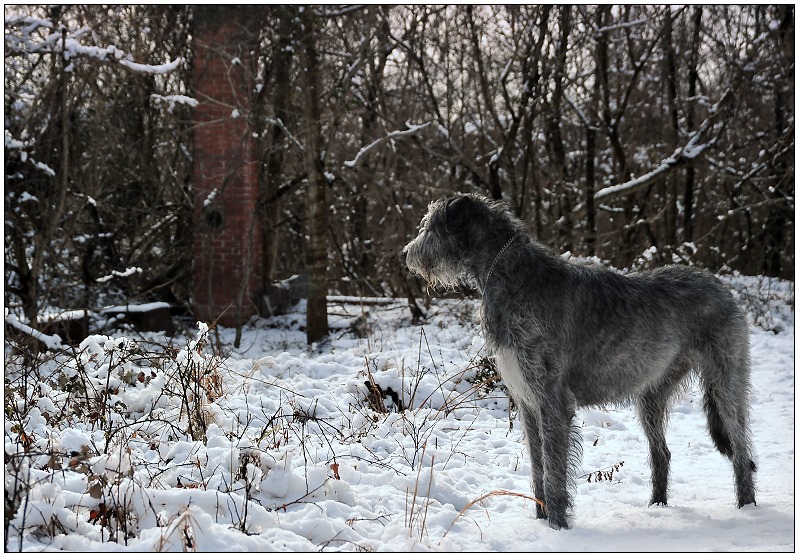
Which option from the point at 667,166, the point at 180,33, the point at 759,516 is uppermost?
the point at 180,33

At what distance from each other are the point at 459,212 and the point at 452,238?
0.58 ft

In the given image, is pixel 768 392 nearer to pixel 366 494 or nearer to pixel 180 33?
pixel 366 494

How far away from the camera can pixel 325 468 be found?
438 cm

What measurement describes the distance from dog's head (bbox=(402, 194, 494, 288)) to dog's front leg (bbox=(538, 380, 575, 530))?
958mm

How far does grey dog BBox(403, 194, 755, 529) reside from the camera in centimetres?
438

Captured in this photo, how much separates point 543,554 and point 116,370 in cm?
411

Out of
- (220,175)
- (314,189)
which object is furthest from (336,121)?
(220,175)

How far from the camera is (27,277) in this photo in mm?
10281

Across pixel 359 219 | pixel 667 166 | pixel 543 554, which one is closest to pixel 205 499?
pixel 543 554

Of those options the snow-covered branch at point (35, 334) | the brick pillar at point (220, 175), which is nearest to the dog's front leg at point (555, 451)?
the snow-covered branch at point (35, 334)

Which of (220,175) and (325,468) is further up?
(220,175)

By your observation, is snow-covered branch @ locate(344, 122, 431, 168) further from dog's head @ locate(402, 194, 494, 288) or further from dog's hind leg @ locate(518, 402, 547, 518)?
dog's hind leg @ locate(518, 402, 547, 518)

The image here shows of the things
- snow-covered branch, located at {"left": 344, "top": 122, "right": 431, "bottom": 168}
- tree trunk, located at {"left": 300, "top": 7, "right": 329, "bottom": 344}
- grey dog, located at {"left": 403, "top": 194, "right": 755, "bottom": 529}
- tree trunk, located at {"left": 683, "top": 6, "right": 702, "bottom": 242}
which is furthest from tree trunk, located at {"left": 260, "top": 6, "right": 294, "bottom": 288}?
grey dog, located at {"left": 403, "top": 194, "right": 755, "bottom": 529}

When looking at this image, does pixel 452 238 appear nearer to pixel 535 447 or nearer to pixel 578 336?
pixel 578 336
